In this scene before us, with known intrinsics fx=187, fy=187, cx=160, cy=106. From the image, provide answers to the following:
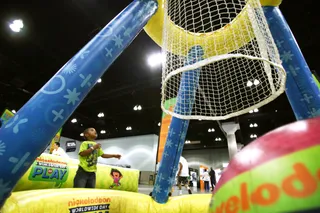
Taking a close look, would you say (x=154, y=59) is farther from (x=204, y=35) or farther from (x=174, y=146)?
(x=174, y=146)

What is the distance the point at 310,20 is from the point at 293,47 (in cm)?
424

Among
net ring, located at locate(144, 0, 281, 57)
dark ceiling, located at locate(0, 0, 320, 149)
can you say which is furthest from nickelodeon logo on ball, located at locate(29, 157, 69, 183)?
dark ceiling, located at locate(0, 0, 320, 149)

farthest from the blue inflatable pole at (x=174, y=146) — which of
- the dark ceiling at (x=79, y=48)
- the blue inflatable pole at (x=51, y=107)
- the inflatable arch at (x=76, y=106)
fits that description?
the dark ceiling at (x=79, y=48)

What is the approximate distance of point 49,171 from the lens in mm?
2842

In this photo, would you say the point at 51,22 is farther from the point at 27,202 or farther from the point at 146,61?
the point at 27,202

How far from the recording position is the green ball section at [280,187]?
383mm

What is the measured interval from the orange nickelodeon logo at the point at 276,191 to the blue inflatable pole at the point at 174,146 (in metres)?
1.42

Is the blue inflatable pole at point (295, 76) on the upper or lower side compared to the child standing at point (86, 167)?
upper

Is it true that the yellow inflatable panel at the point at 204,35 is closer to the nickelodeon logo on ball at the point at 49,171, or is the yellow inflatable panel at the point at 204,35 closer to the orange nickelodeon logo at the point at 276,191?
the orange nickelodeon logo at the point at 276,191

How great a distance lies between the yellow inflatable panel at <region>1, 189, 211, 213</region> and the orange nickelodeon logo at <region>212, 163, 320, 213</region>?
1168 mm

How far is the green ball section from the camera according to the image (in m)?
0.38

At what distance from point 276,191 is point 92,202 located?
1418 mm

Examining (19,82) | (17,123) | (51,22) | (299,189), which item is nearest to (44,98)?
(17,123)

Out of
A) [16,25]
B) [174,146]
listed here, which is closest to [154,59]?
[16,25]
